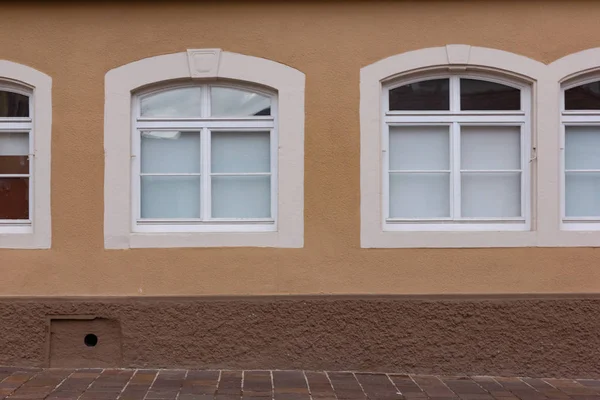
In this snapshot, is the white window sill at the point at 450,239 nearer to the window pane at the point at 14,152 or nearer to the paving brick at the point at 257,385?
the paving brick at the point at 257,385

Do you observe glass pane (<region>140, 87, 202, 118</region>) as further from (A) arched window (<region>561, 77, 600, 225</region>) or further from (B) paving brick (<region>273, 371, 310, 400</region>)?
(A) arched window (<region>561, 77, 600, 225</region>)

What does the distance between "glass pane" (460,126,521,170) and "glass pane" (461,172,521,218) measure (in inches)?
3.9

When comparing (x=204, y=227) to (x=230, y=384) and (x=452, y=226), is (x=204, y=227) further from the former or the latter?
(x=452, y=226)

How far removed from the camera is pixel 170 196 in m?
7.59

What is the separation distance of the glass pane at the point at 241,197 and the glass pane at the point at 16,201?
75.3 inches

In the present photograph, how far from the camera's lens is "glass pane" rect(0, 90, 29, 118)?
7.56m

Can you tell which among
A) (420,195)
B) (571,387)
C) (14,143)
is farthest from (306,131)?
(571,387)

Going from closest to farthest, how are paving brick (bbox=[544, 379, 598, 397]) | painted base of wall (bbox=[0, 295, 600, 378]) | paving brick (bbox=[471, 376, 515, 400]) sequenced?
paving brick (bbox=[471, 376, 515, 400]), paving brick (bbox=[544, 379, 598, 397]), painted base of wall (bbox=[0, 295, 600, 378])

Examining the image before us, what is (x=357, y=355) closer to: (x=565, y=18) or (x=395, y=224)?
→ (x=395, y=224)

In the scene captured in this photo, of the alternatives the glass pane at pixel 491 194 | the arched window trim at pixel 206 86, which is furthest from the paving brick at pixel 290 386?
the arched window trim at pixel 206 86

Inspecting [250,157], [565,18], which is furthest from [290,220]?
[565,18]

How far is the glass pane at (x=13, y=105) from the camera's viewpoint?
7559mm

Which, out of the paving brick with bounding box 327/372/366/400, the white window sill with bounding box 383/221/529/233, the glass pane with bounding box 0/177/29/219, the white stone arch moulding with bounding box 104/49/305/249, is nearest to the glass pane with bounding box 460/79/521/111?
the white window sill with bounding box 383/221/529/233

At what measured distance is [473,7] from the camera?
736 centimetres
